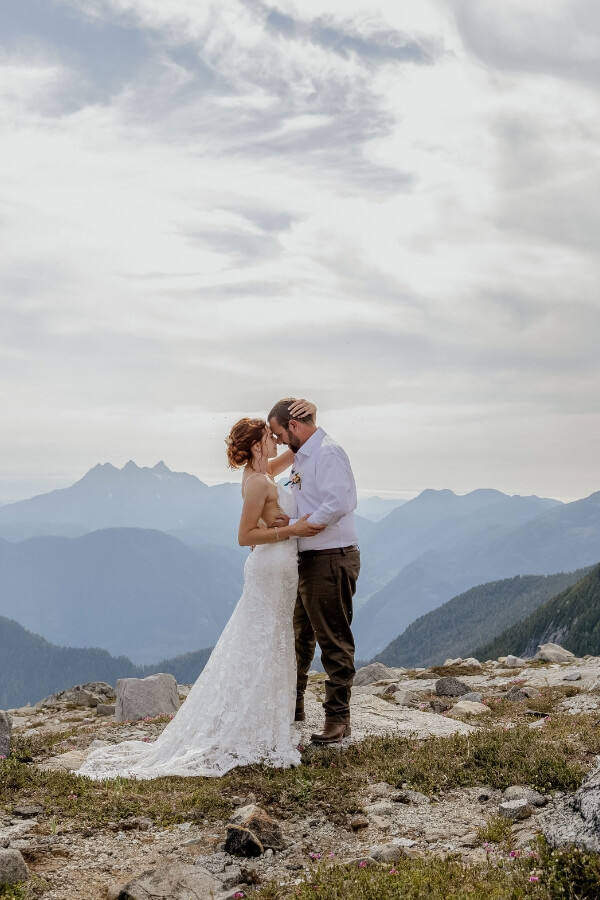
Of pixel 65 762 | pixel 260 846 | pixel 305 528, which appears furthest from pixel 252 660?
pixel 260 846

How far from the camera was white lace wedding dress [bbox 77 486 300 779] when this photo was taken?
1036cm

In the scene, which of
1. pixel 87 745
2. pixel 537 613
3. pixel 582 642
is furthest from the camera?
pixel 537 613

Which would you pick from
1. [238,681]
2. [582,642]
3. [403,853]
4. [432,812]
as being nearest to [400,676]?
[238,681]

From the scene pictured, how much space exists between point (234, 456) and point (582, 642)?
165537 millimetres

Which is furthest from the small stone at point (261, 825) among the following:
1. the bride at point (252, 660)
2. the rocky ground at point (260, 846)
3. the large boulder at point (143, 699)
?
the large boulder at point (143, 699)

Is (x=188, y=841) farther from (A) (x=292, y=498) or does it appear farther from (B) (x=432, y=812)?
(A) (x=292, y=498)

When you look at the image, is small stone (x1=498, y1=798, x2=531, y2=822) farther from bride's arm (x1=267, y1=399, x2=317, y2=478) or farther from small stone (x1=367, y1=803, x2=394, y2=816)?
bride's arm (x1=267, y1=399, x2=317, y2=478)

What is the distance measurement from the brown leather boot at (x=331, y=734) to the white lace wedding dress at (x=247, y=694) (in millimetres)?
401

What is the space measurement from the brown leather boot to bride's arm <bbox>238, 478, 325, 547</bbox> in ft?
9.69

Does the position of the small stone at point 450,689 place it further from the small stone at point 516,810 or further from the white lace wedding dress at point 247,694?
the small stone at point 516,810

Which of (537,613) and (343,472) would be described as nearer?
(343,472)

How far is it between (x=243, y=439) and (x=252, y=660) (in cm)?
332

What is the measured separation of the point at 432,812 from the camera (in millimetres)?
8195

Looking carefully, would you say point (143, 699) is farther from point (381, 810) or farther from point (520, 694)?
point (381, 810)
